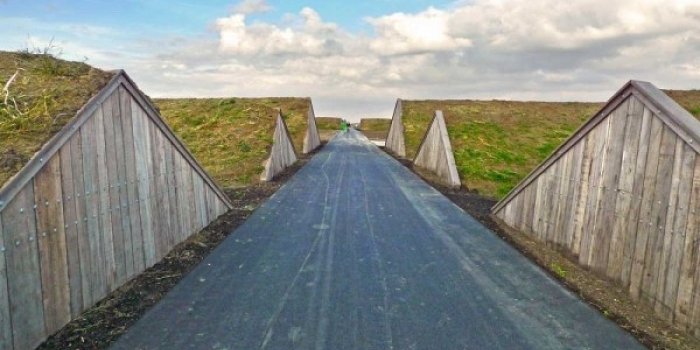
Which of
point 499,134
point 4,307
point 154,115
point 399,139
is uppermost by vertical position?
point 154,115

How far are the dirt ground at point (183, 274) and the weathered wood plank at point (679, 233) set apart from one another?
1.16 ft

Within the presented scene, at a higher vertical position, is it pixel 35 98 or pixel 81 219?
pixel 35 98

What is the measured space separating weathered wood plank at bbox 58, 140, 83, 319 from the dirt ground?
250 millimetres

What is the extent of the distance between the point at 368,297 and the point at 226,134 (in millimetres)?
17598

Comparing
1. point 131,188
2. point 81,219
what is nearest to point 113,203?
point 131,188

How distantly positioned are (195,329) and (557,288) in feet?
17.3

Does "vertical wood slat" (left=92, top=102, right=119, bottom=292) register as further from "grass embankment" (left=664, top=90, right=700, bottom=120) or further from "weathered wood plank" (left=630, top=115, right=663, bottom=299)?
"grass embankment" (left=664, top=90, right=700, bottom=120)

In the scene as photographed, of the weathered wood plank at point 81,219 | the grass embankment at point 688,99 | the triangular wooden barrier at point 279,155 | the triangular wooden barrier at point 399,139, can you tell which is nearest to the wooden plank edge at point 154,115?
the weathered wood plank at point 81,219

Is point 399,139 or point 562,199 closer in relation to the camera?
point 562,199

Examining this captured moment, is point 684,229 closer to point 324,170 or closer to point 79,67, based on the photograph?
point 79,67

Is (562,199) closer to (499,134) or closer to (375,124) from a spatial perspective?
(499,134)

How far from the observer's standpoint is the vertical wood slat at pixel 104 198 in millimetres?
5637

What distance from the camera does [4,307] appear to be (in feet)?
13.1

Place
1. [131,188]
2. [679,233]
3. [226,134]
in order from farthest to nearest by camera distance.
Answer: [226,134] < [131,188] < [679,233]
